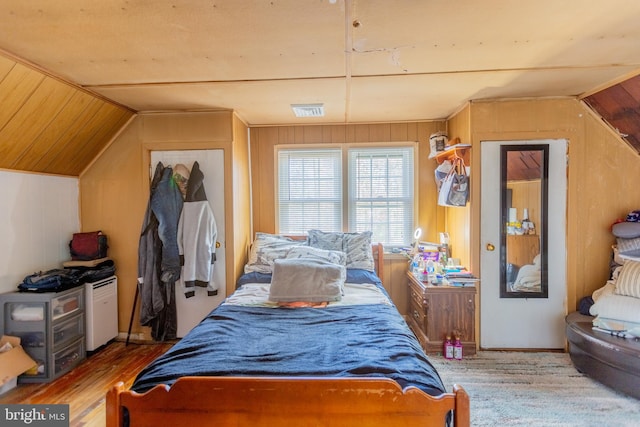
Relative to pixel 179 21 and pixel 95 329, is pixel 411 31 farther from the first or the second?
pixel 95 329

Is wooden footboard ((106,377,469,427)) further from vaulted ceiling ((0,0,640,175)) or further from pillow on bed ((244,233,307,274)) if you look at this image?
pillow on bed ((244,233,307,274))

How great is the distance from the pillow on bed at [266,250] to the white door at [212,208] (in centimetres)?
30

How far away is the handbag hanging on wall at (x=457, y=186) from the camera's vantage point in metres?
3.04

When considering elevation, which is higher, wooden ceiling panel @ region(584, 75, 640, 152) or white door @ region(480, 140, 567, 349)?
wooden ceiling panel @ region(584, 75, 640, 152)

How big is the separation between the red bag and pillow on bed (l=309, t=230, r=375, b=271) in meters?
2.01

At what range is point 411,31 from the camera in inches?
69.9

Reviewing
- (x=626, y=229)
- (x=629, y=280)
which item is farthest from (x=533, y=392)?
(x=626, y=229)

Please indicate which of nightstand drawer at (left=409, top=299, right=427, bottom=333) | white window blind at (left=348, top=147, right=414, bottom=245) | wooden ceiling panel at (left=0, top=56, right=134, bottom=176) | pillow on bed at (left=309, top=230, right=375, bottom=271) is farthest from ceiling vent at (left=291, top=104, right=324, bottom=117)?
nightstand drawer at (left=409, top=299, right=427, bottom=333)

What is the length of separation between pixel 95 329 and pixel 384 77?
10.6 ft

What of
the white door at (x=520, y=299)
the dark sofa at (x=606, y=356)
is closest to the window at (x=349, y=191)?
the white door at (x=520, y=299)

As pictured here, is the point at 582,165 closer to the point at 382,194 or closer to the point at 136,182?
the point at 382,194

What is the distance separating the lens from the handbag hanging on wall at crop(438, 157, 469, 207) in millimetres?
3035

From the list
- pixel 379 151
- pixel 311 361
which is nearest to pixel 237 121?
pixel 379 151

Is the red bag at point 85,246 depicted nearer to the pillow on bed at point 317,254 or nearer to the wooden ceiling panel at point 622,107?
the pillow on bed at point 317,254
